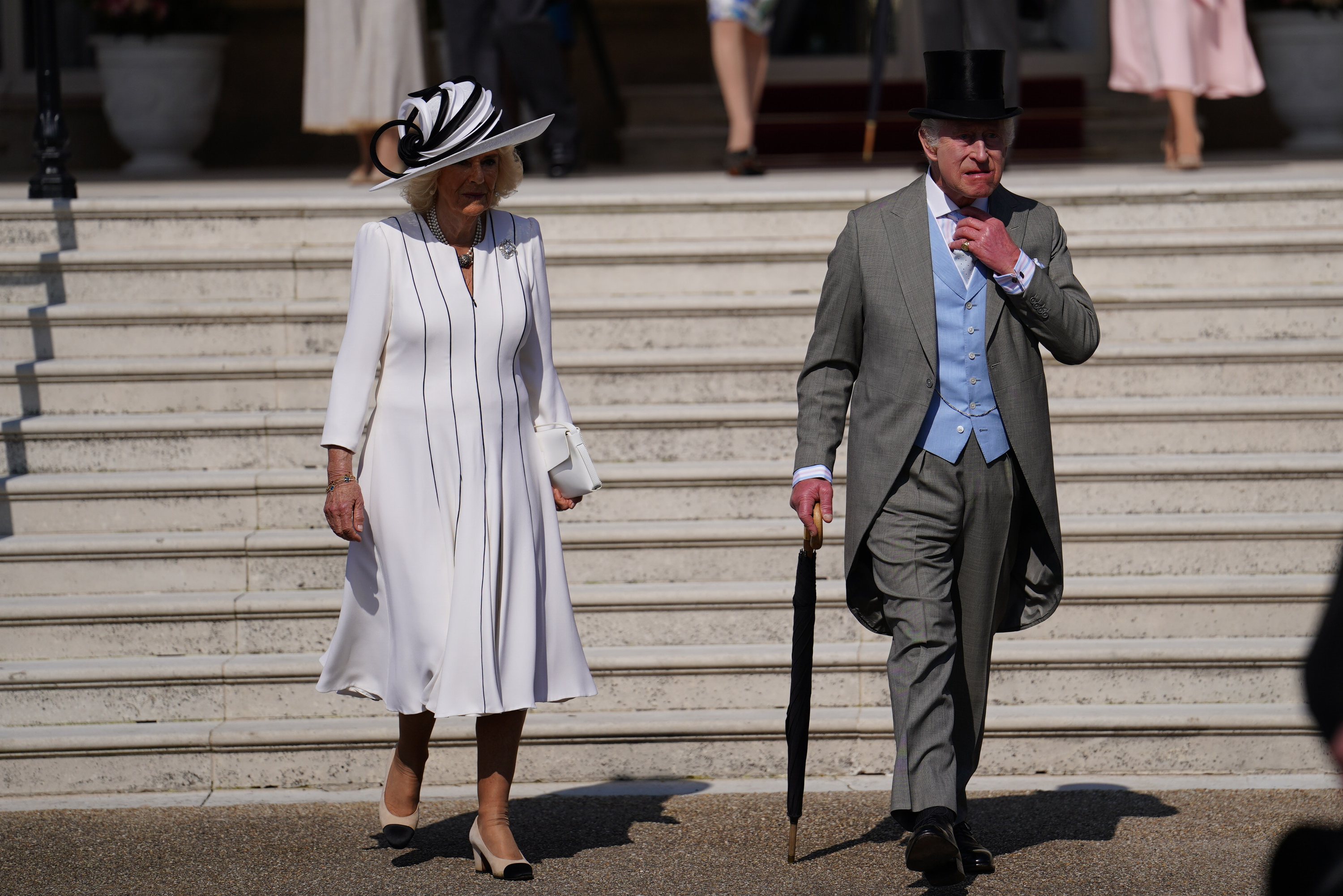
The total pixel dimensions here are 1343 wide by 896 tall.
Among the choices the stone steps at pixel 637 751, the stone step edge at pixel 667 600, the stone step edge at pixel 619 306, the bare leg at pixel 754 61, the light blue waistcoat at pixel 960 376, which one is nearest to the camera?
the light blue waistcoat at pixel 960 376

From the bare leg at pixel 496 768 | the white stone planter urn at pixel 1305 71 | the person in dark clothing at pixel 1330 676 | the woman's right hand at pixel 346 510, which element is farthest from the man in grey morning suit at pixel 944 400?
the white stone planter urn at pixel 1305 71

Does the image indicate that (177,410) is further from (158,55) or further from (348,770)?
(158,55)

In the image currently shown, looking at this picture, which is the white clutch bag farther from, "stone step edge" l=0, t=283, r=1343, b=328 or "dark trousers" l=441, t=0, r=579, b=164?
"dark trousers" l=441, t=0, r=579, b=164

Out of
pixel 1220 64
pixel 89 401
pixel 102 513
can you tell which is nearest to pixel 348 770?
pixel 102 513

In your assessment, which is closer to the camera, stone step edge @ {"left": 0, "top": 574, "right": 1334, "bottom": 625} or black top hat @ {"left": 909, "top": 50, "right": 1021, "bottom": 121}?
black top hat @ {"left": 909, "top": 50, "right": 1021, "bottom": 121}

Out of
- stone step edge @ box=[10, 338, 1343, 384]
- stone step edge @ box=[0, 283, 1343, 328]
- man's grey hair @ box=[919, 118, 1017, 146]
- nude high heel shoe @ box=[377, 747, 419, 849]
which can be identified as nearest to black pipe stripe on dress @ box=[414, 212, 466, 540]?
nude high heel shoe @ box=[377, 747, 419, 849]

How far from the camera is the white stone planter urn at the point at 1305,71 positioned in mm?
10859

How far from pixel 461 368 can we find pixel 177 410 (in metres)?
2.50

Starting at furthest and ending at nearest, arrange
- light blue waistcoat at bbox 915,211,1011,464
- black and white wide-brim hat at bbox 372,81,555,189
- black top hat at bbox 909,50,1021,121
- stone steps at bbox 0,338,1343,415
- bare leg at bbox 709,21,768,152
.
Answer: bare leg at bbox 709,21,768,152, stone steps at bbox 0,338,1343,415, black and white wide-brim hat at bbox 372,81,555,189, light blue waistcoat at bbox 915,211,1011,464, black top hat at bbox 909,50,1021,121

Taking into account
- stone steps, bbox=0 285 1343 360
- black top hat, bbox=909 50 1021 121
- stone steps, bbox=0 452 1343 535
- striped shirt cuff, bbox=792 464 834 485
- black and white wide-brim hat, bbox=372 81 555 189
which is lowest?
stone steps, bbox=0 452 1343 535

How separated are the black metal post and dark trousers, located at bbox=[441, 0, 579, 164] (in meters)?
2.05

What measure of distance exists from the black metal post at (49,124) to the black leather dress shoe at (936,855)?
17.3 feet

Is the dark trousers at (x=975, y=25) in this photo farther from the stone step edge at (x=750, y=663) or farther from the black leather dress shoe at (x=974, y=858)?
the black leather dress shoe at (x=974, y=858)

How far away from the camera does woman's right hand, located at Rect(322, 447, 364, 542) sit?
4.49 meters
